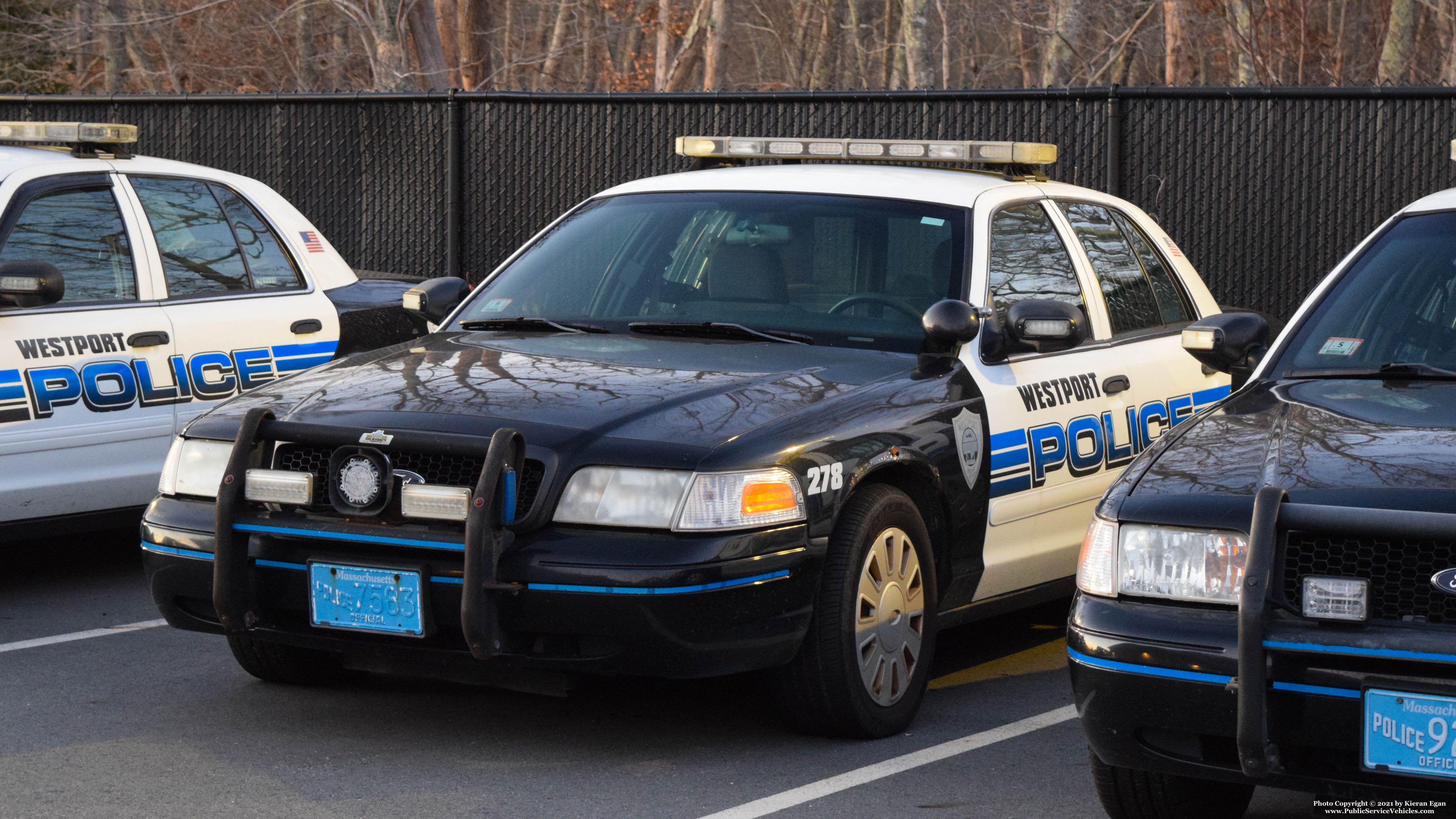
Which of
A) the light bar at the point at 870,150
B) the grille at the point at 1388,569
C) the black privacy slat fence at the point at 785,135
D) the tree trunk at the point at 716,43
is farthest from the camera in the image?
A: the tree trunk at the point at 716,43

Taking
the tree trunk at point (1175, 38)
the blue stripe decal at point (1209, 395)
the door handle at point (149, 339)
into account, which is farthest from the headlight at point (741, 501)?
the tree trunk at point (1175, 38)

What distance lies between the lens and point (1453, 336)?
183 inches

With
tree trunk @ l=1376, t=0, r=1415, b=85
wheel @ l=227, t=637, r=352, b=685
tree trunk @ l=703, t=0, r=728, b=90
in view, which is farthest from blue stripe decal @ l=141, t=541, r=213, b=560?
tree trunk @ l=703, t=0, r=728, b=90

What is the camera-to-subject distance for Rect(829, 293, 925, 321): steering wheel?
568 cm

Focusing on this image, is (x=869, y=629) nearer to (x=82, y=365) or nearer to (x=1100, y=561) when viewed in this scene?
(x=1100, y=561)

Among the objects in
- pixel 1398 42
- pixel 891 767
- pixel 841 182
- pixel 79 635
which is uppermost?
pixel 1398 42

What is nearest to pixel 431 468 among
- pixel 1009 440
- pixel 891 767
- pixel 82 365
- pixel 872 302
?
pixel 891 767

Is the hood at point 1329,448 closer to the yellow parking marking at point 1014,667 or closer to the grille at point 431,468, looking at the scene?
the grille at point 431,468

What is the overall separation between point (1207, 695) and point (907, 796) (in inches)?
45.6

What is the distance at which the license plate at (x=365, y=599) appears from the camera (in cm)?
454

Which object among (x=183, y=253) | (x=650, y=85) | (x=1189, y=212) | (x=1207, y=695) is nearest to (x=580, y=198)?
(x=1189, y=212)

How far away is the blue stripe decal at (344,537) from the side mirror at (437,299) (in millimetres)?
Answer: 1672

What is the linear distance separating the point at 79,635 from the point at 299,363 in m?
1.66

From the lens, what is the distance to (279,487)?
470 centimetres
